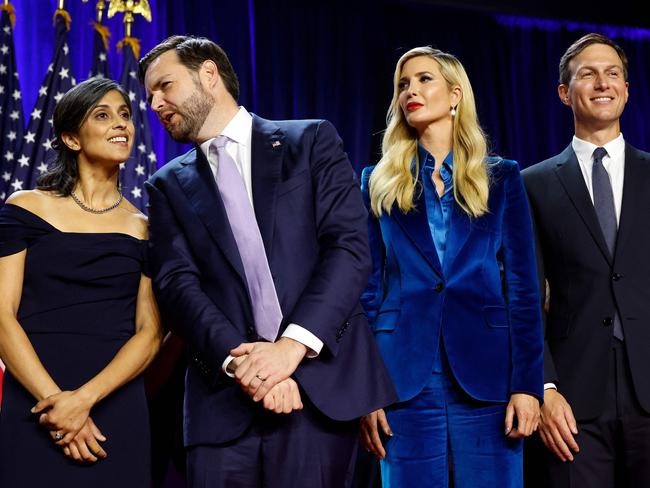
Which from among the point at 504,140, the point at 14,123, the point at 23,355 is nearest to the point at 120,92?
the point at 23,355

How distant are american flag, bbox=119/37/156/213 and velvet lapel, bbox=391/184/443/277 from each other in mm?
2824

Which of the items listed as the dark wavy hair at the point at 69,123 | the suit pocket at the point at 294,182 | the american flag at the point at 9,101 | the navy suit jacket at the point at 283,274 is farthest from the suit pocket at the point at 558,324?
the american flag at the point at 9,101

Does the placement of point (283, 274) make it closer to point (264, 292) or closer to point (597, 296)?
point (264, 292)

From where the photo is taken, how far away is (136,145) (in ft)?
17.5

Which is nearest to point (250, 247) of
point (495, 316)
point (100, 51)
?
point (495, 316)

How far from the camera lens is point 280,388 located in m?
2.08

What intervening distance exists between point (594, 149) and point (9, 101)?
140 inches

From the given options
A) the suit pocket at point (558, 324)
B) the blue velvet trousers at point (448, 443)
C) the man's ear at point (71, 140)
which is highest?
the man's ear at point (71, 140)

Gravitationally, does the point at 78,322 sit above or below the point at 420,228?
below

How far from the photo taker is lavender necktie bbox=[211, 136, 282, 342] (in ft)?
7.40

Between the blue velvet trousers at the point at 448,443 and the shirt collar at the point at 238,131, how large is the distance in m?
0.86

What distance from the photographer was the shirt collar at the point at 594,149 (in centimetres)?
299

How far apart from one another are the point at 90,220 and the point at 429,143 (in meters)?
1.13

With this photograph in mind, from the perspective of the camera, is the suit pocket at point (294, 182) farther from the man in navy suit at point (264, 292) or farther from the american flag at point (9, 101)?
the american flag at point (9, 101)
